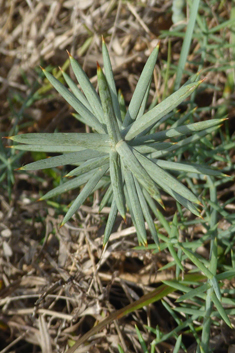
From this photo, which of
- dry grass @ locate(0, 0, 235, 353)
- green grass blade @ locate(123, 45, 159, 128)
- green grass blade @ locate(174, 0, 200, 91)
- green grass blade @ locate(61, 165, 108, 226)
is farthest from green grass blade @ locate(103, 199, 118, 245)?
green grass blade @ locate(174, 0, 200, 91)

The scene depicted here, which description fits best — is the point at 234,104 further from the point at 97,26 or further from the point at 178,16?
the point at 97,26

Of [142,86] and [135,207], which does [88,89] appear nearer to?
[142,86]

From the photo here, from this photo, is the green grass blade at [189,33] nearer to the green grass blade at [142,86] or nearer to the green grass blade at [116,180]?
the green grass blade at [142,86]

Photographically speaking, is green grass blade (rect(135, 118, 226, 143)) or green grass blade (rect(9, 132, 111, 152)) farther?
green grass blade (rect(135, 118, 226, 143))

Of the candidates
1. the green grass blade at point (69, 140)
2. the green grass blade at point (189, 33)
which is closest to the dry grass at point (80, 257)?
the green grass blade at point (189, 33)

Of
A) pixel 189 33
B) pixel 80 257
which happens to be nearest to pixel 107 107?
pixel 189 33

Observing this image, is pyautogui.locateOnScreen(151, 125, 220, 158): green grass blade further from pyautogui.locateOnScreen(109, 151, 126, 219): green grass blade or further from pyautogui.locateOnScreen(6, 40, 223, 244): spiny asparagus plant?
pyautogui.locateOnScreen(109, 151, 126, 219): green grass blade
